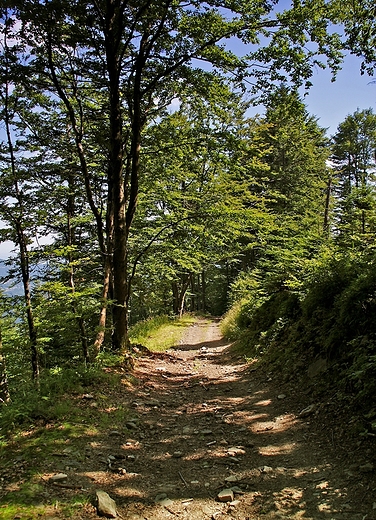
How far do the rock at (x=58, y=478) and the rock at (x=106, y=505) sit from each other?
427 mm

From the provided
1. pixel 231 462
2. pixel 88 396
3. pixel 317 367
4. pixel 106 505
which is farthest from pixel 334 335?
pixel 88 396

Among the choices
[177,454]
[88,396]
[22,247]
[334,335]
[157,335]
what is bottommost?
[157,335]

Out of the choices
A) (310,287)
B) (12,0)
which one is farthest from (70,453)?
(12,0)

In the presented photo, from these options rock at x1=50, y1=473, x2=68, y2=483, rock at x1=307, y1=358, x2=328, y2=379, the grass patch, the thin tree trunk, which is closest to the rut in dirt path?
rock at x1=50, y1=473, x2=68, y2=483

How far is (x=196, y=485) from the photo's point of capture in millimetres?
3346

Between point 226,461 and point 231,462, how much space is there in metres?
0.06

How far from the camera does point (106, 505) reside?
2.79m

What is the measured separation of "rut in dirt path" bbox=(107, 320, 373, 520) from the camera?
2.88 meters

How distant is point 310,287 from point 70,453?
5.08 metres

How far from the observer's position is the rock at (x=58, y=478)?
10.1 ft

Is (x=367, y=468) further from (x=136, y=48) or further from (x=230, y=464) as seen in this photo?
(x=136, y=48)

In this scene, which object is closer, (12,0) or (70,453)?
(70,453)

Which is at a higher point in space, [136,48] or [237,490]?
[136,48]

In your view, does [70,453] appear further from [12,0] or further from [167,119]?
[167,119]
